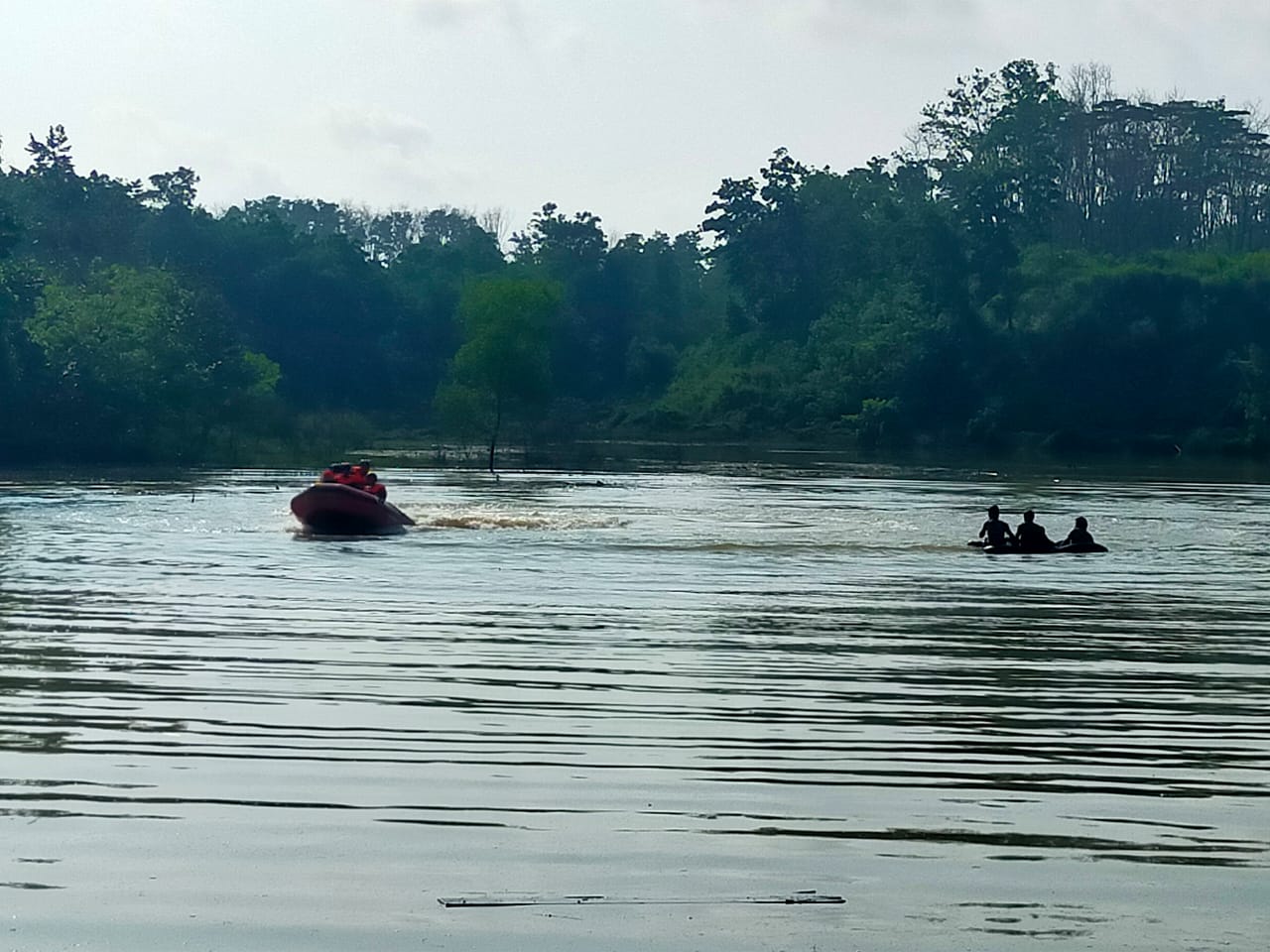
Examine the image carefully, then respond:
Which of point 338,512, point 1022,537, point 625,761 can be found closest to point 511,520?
point 338,512

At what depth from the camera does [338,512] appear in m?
32.7

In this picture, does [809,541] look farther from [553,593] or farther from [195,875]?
[195,875]

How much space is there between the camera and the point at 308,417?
9406cm

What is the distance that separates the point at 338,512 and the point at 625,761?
22392 mm

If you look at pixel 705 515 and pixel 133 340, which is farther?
pixel 133 340

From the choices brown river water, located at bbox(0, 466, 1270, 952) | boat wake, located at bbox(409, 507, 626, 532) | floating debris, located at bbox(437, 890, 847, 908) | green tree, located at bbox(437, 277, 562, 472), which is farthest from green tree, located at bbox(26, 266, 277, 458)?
floating debris, located at bbox(437, 890, 847, 908)

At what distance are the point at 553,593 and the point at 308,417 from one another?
240 ft

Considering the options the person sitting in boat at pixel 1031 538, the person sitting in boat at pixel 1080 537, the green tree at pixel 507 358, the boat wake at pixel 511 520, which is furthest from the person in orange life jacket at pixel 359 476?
the green tree at pixel 507 358

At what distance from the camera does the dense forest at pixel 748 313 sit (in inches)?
2849

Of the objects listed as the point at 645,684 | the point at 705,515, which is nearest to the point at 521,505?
the point at 705,515

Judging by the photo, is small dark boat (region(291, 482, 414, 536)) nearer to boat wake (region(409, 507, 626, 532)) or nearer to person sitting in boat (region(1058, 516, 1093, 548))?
boat wake (region(409, 507, 626, 532))

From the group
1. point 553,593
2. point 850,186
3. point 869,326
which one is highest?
point 850,186

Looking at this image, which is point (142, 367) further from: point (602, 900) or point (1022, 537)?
point (602, 900)

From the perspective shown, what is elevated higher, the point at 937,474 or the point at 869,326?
the point at 869,326
